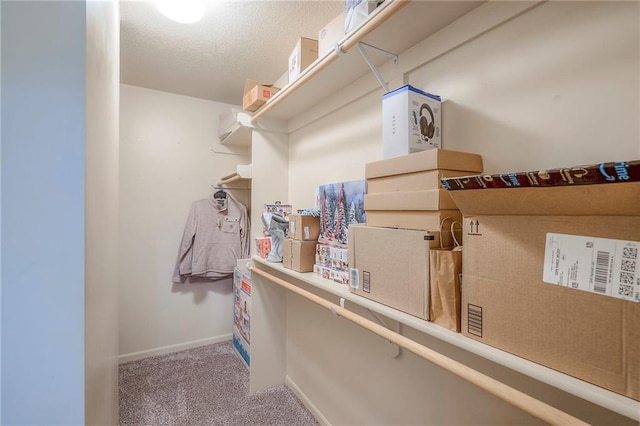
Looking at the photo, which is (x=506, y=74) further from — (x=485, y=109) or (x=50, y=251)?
(x=50, y=251)

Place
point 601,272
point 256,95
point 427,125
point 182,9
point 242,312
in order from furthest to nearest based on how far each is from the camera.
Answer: point 242,312 < point 256,95 < point 182,9 < point 427,125 < point 601,272

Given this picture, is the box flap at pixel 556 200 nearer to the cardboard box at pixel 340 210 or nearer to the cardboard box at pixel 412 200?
the cardboard box at pixel 412 200

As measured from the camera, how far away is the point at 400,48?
3.93 feet

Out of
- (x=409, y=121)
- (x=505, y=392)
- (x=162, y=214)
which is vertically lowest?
(x=505, y=392)

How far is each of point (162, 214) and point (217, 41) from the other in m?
1.67

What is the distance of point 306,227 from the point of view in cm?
149

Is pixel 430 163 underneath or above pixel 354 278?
above

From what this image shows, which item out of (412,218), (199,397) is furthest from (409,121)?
(199,397)

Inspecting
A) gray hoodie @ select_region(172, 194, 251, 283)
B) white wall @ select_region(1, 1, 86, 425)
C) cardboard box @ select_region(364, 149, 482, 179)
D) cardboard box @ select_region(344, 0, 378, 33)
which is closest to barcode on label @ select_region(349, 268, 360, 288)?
cardboard box @ select_region(364, 149, 482, 179)

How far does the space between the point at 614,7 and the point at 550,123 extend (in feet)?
0.92

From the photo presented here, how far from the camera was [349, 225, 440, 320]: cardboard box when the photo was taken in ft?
2.65

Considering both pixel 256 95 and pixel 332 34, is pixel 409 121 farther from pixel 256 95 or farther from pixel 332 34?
pixel 256 95

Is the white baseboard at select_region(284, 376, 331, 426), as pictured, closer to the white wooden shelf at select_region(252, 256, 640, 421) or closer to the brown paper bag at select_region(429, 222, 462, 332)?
the white wooden shelf at select_region(252, 256, 640, 421)

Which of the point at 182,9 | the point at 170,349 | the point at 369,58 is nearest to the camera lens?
the point at 369,58
